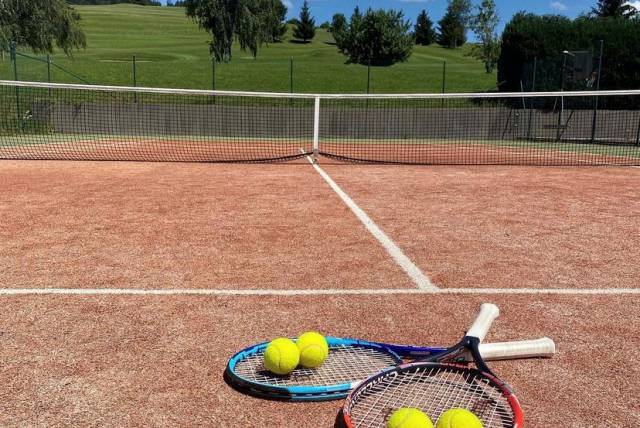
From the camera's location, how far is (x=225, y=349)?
307 centimetres

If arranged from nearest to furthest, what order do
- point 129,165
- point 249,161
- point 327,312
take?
point 327,312
point 129,165
point 249,161

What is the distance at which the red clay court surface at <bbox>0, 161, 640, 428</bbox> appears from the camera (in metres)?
2.60

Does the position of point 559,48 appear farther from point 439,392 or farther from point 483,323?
point 439,392

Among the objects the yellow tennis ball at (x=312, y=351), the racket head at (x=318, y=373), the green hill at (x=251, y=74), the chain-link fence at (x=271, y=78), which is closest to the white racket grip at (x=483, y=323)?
the racket head at (x=318, y=373)

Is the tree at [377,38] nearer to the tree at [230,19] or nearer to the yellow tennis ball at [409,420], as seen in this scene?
the tree at [230,19]

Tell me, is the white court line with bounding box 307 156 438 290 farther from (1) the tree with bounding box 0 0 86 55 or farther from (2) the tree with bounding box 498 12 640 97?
(1) the tree with bounding box 0 0 86 55

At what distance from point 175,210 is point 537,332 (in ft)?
15.4

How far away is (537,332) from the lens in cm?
334

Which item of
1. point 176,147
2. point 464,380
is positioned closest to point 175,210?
point 464,380

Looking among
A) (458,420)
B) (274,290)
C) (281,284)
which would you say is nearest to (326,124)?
(281,284)

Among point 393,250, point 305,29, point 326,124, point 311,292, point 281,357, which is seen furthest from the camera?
point 305,29

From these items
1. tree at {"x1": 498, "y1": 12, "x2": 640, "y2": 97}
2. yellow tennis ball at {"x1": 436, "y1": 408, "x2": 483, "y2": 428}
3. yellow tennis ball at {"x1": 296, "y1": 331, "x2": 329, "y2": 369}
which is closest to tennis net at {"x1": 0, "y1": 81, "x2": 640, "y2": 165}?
tree at {"x1": 498, "y1": 12, "x2": 640, "y2": 97}

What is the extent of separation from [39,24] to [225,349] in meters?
28.8

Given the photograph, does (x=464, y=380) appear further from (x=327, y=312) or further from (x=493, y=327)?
(x=327, y=312)
